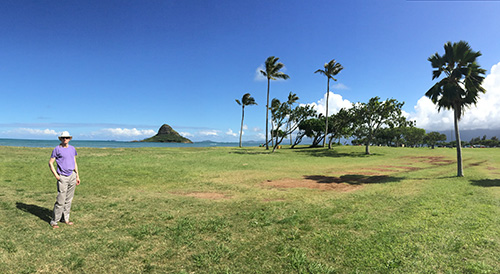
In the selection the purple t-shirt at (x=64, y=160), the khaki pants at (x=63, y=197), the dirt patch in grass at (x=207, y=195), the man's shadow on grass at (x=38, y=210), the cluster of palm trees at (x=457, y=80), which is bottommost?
the dirt patch in grass at (x=207, y=195)

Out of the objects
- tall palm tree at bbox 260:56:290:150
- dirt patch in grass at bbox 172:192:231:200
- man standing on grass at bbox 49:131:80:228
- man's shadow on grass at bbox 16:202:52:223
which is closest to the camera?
man standing on grass at bbox 49:131:80:228

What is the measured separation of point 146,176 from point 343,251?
1458cm

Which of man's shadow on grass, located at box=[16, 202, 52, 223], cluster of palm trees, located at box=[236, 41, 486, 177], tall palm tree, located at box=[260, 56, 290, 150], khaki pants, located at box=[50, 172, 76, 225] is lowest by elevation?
man's shadow on grass, located at box=[16, 202, 52, 223]

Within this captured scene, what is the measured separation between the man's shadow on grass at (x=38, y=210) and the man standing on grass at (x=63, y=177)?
26.5 inches

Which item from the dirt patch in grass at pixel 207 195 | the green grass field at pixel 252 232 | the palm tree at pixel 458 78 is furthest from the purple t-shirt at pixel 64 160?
the palm tree at pixel 458 78

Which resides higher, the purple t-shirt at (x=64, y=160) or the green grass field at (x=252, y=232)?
the purple t-shirt at (x=64, y=160)

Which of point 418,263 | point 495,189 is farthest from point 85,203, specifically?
point 495,189

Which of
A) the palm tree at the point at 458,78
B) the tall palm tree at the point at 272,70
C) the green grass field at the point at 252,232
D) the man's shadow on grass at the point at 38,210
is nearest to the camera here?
the green grass field at the point at 252,232

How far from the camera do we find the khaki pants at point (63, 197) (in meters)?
6.33

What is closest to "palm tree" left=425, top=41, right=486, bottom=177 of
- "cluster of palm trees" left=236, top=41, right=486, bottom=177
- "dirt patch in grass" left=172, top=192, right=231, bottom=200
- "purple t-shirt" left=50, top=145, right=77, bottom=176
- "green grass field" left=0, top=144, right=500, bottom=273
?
"cluster of palm trees" left=236, top=41, right=486, bottom=177

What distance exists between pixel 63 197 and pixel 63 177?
0.58 metres

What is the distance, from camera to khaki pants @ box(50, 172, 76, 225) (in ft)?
20.8

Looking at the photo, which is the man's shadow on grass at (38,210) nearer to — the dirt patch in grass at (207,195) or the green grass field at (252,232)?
the green grass field at (252,232)

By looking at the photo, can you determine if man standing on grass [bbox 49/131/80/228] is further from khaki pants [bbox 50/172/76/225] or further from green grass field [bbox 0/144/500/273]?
green grass field [bbox 0/144/500/273]
